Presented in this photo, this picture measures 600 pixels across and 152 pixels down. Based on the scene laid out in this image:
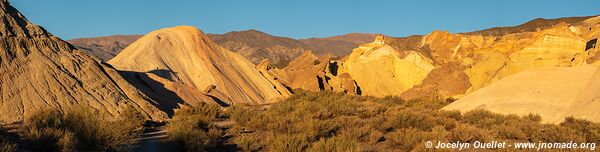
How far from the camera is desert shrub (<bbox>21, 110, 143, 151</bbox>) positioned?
8.20m

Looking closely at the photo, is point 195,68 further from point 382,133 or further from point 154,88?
point 382,133

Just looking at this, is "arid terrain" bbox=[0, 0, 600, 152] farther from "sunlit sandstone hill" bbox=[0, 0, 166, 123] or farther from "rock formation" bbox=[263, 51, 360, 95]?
"rock formation" bbox=[263, 51, 360, 95]

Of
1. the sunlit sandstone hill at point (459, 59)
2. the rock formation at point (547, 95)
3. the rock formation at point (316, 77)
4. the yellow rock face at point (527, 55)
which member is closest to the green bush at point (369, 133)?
the rock formation at point (547, 95)

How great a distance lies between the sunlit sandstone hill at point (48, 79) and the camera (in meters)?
18.4

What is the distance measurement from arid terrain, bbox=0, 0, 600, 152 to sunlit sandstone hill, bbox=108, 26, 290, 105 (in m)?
0.13

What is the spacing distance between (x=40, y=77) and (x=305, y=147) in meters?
13.7

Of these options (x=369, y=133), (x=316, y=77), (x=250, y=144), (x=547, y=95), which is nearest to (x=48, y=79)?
(x=250, y=144)

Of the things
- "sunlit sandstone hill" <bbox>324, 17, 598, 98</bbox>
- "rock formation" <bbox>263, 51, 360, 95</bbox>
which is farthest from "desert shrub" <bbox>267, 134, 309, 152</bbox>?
"rock formation" <bbox>263, 51, 360, 95</bbox>

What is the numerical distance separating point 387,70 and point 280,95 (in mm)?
11471

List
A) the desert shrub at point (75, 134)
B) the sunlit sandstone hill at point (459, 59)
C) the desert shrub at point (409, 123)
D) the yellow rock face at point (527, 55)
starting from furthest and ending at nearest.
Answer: the sunlit sandstone hill at point (459, 59) < the yellow rock face at point (527, 55) < the desert shrub at point (409, 123) < the desert shrub at point (75, 134)

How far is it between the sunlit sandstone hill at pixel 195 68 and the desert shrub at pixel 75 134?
64.1 ft

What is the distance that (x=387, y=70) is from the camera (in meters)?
46.8

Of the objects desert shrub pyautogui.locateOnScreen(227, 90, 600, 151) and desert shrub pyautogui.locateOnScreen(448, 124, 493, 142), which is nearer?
desert shrub pyautogui.locateOnScreen(227, 90, 600, 151)

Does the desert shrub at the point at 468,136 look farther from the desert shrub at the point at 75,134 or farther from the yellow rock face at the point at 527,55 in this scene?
the yellow rock face at the point at 527,55
